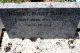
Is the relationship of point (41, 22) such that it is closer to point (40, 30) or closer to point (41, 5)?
point (40, 30)

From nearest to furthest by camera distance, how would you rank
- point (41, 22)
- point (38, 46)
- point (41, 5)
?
1. point (41, 5)
2. point (41, 22)
3. point (38, 46)

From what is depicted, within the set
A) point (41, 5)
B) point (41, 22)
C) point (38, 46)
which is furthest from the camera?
point (38, 46)

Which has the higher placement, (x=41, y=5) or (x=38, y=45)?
(x=41, y=5)

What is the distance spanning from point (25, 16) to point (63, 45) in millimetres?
666

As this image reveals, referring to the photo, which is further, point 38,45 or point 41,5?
point 38,45

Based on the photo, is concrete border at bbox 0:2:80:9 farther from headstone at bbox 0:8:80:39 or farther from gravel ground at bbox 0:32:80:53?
gravel ground at bbox 0:32:80:53

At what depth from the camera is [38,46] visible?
2764mm

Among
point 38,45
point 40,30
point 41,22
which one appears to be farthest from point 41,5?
point 38,45

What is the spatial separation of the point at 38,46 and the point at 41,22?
364 mm

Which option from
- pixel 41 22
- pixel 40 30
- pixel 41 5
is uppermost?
pixel 41 5

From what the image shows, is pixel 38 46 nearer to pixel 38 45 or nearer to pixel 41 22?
pixel 38 45

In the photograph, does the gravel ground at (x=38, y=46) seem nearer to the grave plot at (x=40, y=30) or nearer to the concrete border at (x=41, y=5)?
the grave plot at (x=40, y=30)

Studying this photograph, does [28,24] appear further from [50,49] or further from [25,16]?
[50,49]

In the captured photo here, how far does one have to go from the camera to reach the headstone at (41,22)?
247 centimetres
